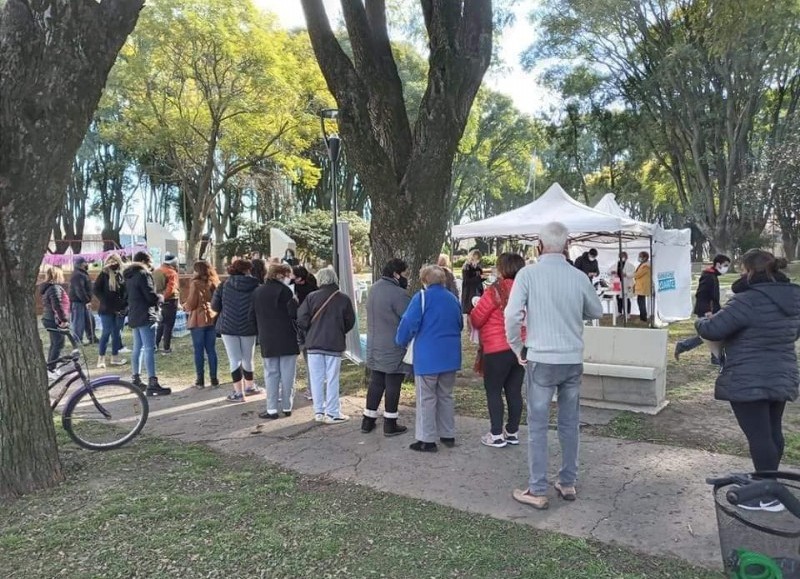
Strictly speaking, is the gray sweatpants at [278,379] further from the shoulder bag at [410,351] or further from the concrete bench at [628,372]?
the concrete bench at [628,372]

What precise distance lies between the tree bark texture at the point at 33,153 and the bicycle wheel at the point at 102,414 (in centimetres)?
105

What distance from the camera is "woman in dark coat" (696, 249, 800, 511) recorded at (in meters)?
3.63

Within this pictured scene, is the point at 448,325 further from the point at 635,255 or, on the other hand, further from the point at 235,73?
the point at 235,73

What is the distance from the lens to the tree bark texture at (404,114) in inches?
279

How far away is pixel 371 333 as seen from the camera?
567 cm

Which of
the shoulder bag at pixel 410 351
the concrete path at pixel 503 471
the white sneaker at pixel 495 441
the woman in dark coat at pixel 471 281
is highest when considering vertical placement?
the woman in dark coat at pixel 471 281

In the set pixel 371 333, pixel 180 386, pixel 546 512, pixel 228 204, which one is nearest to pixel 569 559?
pixel 546 512

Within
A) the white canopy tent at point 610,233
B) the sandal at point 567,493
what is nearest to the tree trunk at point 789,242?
the white canopy tent at point 610,233

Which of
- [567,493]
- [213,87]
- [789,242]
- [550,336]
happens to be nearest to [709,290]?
[567,493]

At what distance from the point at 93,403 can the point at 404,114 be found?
4.74m

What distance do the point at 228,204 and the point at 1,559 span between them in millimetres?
41144

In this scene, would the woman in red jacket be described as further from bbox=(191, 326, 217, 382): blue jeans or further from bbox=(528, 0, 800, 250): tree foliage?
bbox=(528, 0, 800, 250): tree foliage

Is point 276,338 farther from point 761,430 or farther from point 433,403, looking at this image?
point 761,430

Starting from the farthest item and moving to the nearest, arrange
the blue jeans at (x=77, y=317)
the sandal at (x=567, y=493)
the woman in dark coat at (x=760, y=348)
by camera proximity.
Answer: the blue jeans at (x=77, y=317), the sandal at (x=567, y=493), the woman in dark coat at (x=760, y=348)
